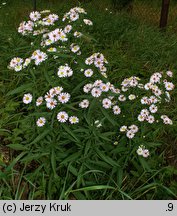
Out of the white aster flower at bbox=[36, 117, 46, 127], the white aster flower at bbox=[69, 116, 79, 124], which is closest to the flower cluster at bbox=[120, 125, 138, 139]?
the white aster flower at bbox=[69, 116, 79, 124]

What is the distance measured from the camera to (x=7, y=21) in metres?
5.45

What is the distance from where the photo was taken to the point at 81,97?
2.59 metres

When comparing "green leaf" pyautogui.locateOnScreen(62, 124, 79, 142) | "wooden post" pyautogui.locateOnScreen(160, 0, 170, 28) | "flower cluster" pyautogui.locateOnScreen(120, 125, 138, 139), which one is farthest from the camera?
"wooden post" pyautogui.locateOnScreen(160, 0, 170, 28)

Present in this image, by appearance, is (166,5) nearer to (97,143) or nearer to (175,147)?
(175,147)

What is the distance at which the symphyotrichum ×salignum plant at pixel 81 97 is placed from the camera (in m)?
2.54

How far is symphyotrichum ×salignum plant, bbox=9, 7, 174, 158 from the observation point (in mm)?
2539

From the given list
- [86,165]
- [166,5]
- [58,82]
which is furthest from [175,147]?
[166,5]

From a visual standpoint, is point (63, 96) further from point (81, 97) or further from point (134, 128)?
point (134, 128)

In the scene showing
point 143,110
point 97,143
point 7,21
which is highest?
point 143,110

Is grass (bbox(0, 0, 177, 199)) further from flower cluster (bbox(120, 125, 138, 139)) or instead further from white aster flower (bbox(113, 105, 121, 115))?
white aster flower (bbox(113, 105, 121, 115))

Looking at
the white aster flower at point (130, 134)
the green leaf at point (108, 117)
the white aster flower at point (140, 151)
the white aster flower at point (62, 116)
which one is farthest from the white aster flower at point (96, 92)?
the white aster flower at point (140, 151)

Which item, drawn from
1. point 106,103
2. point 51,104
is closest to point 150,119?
point 106,103

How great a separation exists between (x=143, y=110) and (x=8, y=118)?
3.69 ft
